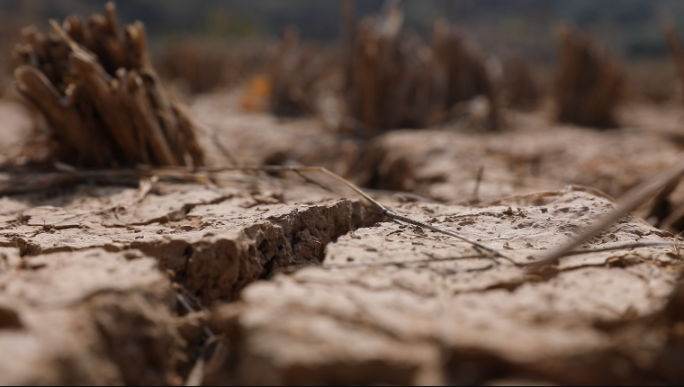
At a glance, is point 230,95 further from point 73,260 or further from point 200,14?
point 200,14

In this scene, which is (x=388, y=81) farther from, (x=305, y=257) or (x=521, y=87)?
(x=521, y=87)

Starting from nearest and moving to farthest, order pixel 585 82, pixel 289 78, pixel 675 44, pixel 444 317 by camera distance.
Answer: pixel 444 317
pixel 675 44
pixel 585 82
pixel 289 78

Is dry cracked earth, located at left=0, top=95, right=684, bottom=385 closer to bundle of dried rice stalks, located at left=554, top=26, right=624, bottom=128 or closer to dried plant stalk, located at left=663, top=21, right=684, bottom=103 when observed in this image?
dried plant stalk, located at left=663, top=21, right=684, bottom=103

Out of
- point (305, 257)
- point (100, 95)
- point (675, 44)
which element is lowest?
point (305, 257)

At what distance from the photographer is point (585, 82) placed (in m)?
4.86

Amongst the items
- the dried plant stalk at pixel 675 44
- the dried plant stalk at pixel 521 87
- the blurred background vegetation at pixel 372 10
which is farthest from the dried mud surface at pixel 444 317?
the blurred background vegetation at pixel 372 10

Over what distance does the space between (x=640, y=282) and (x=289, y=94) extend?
16.6 ft

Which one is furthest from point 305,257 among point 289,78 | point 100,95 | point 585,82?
point 289,78

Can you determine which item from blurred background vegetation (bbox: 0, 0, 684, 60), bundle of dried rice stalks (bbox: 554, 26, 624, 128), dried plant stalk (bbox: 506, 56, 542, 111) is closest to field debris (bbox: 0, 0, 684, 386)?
bundle of dried rice stalks (bbox: 554, 26, 624, 128)

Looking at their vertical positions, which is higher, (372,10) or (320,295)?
(372,10)

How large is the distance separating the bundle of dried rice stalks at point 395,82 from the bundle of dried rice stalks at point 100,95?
1.97m

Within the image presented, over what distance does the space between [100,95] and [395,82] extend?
2.59 meters

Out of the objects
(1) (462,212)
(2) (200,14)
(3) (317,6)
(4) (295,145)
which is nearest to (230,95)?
(4) (295,145)

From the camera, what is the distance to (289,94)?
572 centimetres
